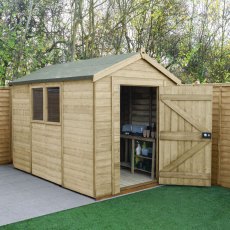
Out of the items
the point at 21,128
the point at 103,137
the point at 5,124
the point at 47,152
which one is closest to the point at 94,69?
the point at 103,137

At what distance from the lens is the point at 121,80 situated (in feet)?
18.7

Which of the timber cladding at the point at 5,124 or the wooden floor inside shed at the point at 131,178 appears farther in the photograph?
the timber cladding at the point at 5,124

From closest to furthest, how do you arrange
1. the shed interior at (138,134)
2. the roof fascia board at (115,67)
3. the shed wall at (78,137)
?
the roof fascia board at (115,67)
the shed wall at (78,137)
the shed interior at (138,134)

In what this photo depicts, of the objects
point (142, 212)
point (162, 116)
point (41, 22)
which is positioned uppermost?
point (41, 22)

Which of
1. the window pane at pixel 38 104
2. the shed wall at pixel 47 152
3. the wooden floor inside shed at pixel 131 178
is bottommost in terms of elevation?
the wooden floor inside shed at pixel 131 178

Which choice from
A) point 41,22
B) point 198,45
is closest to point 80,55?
point 41,22

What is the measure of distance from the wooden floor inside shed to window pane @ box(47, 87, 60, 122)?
73.1 inches

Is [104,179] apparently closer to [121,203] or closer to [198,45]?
[121,203]

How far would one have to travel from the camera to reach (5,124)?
835cm

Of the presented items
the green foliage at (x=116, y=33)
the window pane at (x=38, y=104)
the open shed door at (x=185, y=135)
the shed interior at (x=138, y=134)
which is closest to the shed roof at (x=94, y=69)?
the window pane at (x=38, y=104)

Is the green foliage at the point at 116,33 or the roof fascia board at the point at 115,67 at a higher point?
the green foliage at the point at 116,33

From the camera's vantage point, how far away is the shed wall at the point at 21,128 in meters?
7.31

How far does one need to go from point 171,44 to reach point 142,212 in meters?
11.5

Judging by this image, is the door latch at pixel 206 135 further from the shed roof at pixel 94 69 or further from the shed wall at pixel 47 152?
the shed wall at pixel 47 152
